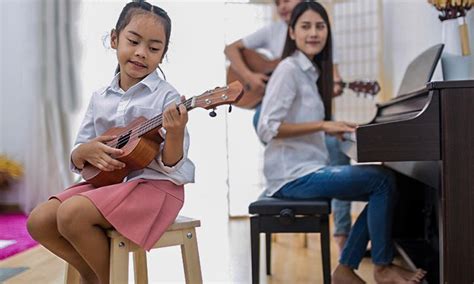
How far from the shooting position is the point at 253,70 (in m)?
3.63

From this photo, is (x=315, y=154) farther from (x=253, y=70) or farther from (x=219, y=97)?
(x=253, y=70)

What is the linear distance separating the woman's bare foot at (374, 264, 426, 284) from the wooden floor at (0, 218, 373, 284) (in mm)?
149

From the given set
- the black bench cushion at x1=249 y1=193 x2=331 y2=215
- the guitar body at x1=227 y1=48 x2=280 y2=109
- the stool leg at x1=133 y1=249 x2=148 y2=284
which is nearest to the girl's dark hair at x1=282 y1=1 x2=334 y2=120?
the black bench cushion at x1=249 y1=193 x2=331 y2=215

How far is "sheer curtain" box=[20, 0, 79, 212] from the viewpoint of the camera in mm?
4066

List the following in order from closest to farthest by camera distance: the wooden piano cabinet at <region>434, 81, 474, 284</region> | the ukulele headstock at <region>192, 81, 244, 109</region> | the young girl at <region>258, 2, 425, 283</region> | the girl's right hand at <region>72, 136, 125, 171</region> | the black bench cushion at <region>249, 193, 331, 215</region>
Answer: the ukulele headstock at <region>192, 81, 244, 109</region>
the girl's right hand at <region>72, 136, 125, 171</region>
the wooden piano cabinet at <region>434, 81, 474, 284</region>
the black bench cushion at <region>249, 193, 331, 215</region>
the young girl at <region>258, 2, 425, 283</region>

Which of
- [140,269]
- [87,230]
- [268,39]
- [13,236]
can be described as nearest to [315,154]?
[140,269]

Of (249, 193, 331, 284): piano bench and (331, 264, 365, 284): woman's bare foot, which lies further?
(331, 264, 365, 284): woman's bare foot

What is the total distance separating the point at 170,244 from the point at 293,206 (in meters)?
0.63

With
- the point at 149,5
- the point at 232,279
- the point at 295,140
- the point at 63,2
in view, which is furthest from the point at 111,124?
the point at 63,2

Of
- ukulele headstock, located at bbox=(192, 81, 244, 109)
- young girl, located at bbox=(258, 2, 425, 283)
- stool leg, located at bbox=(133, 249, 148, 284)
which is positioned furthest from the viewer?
young girl, located at bbox=(258, 2, 425, 283)

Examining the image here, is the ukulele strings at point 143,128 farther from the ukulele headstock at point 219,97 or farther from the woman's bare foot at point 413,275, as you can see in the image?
the woman's bare foot at point 413,275

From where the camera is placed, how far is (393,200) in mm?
2182

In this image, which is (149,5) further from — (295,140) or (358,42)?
(358,42)

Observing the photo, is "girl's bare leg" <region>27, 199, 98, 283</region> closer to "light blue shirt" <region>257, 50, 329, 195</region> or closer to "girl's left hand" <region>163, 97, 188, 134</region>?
"girl's left hand" <region>163, 97, 188, 134</region>
